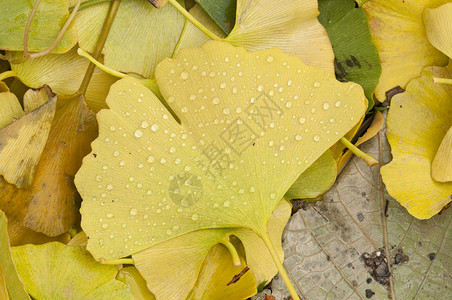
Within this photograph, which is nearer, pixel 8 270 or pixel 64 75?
pixel 8 270

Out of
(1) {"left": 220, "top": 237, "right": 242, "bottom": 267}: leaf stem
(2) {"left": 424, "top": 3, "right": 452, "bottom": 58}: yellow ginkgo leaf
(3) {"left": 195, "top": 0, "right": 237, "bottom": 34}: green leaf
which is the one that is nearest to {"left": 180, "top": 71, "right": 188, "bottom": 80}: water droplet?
(3) {"left": 195, "top": 0, "right": 237, "bottom": 34}: green leaf

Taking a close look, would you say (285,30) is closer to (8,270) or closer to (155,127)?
(155,127)

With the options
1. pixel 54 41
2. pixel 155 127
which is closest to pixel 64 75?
pixel 54 41

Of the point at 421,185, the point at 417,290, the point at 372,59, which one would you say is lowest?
the point at 417,290

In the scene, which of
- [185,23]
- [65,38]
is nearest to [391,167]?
[185,23]

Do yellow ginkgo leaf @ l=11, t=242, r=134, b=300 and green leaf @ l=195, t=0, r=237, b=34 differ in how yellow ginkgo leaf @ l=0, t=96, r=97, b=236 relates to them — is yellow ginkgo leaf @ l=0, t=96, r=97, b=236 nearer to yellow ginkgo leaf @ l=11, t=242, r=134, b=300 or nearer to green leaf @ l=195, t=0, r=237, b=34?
yellow ginkgo leaf @ l=11, t=242, r=134, b=300

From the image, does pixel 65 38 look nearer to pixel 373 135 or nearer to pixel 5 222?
pixel 5 222
